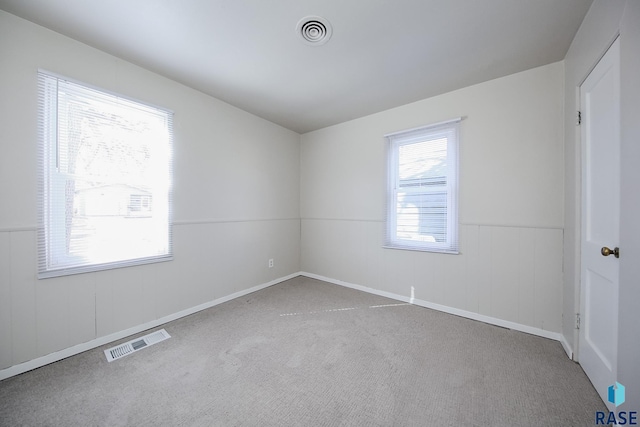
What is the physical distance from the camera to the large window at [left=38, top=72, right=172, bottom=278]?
1.82 m

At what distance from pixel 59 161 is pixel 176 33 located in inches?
54.3

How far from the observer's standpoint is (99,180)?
2.04 metres

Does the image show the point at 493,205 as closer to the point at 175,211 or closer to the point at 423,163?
the point at 423,163

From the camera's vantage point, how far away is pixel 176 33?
5.93ft

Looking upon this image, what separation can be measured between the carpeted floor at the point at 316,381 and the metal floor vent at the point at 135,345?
0.18 ft

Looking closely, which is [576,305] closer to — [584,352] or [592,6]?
[584,352]

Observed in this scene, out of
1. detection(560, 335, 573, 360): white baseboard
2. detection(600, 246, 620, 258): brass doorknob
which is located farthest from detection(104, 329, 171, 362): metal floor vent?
detection(560, 335, 573, 360): white baseboard

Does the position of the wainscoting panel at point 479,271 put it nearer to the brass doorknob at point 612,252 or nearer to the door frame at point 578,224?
the door frame at point 578,224

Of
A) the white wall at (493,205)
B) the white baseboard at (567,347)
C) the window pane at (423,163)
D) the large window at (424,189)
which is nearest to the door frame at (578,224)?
the white baseboard at (567,347)

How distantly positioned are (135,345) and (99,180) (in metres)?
1.48

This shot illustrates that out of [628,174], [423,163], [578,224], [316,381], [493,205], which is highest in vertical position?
[423,163]

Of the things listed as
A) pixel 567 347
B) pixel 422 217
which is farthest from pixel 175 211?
pixel 567 347

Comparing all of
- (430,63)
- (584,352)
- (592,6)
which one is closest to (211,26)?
(430,63)

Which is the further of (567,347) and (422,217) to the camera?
(422,217)
